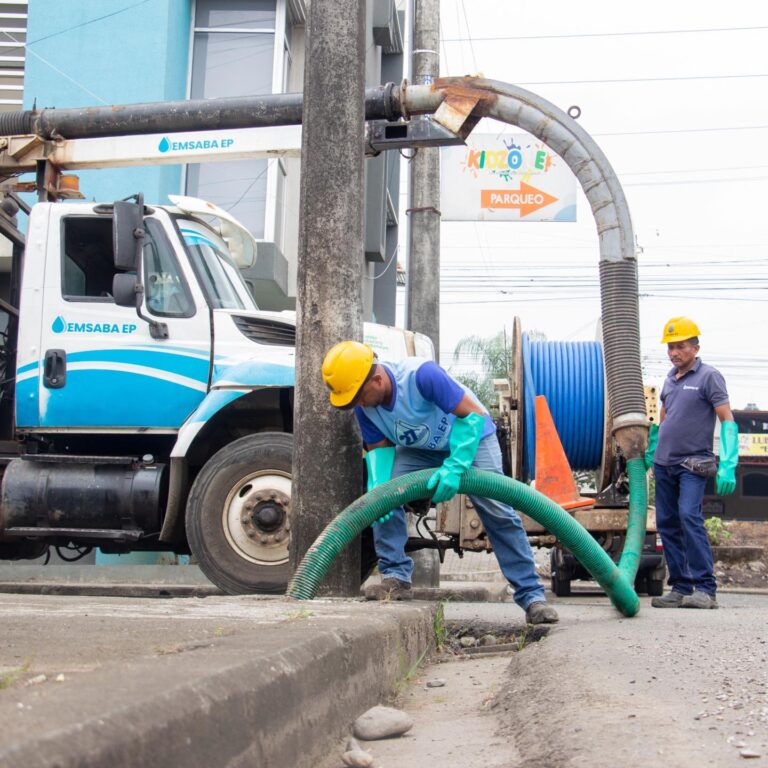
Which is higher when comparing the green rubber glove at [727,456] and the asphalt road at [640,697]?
the green rubber glove at [727,456]

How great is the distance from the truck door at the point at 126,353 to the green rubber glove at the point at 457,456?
2.64 m

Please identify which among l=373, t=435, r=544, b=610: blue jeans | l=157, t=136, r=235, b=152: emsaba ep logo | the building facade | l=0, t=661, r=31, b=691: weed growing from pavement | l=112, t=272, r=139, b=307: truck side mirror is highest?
the building facade

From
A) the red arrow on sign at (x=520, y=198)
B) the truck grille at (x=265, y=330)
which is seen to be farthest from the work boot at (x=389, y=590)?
the red arrow on sign at (x=520, y=198)

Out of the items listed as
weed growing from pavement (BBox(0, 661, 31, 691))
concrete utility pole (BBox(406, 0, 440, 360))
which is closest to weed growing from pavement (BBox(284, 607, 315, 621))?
weed growing from pavement (BBox(0, 661, 31, 691))

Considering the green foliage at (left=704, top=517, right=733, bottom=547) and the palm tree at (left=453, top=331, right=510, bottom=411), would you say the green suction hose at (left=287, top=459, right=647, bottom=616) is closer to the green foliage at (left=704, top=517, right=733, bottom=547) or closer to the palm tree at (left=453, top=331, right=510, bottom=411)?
the green foliage at (left=704, top=517, right=733, bottom=547)

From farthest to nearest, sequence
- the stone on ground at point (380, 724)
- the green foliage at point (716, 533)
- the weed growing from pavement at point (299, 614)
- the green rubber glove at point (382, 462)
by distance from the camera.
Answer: the green foliage at point (716, 533), the green rubber glove at point (382, 462), the weed growing from pavement at point (299, 614), the stone on ground at point (380, 724)

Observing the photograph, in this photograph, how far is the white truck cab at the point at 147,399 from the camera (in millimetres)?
6703

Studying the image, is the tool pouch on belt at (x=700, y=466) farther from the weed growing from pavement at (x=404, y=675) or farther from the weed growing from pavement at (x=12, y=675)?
the weed growing from pavement at (x=12, y=675)

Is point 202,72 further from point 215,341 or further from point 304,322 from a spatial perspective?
point 304,322

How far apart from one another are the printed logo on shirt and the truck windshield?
2.50 m

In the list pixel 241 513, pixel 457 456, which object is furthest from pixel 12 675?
pixel 241 513

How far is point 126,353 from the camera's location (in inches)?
283

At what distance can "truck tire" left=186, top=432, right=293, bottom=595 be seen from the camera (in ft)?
21.9

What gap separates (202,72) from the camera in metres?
13.9
